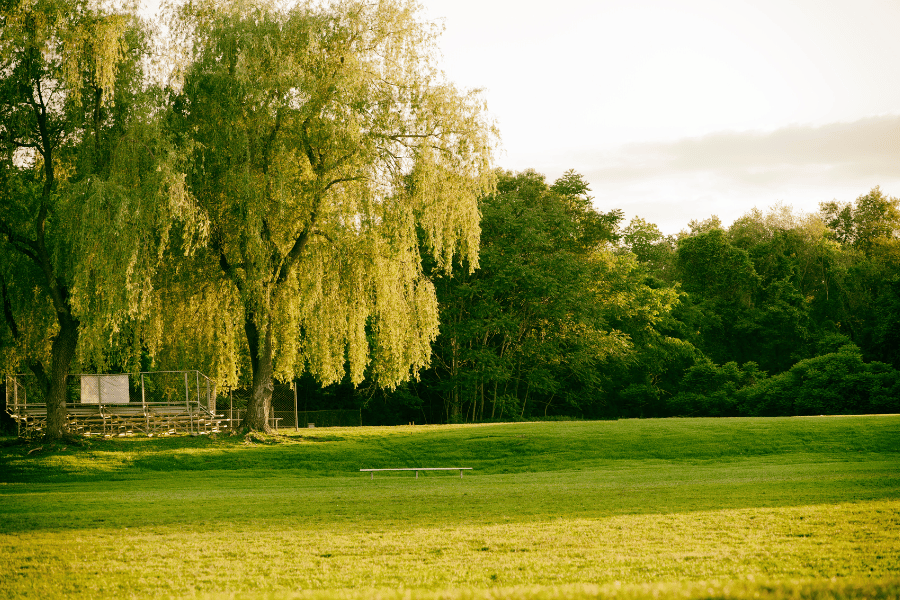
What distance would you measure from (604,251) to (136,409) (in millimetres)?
30606

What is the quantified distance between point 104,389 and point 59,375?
221 centimetres

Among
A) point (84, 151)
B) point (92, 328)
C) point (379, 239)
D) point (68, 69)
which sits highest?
point (68, 69)

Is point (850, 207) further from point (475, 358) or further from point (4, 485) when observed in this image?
point (4, 485)

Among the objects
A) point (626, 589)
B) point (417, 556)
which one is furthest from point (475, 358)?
point (626, 589)

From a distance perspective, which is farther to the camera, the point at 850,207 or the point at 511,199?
the point at 850,207

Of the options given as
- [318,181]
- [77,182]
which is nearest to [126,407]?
[77,182]

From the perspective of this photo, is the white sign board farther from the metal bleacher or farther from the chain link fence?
the chain link fence

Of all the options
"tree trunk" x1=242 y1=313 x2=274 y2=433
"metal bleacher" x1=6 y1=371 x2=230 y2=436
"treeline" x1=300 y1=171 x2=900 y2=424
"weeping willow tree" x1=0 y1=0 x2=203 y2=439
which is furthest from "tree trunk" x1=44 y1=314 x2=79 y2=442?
"treeline" x1=300 y1=171 x2=900 y2=424

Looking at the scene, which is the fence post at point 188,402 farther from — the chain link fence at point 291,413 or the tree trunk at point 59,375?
the chain link fence at point 291,413

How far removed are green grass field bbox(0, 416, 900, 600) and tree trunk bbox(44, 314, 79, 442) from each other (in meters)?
1.06

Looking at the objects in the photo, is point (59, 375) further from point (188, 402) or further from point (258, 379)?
point (258, 379)

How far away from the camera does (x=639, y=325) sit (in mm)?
44469

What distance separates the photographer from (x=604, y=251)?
46.6 m

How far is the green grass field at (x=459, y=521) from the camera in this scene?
6.99 meters
